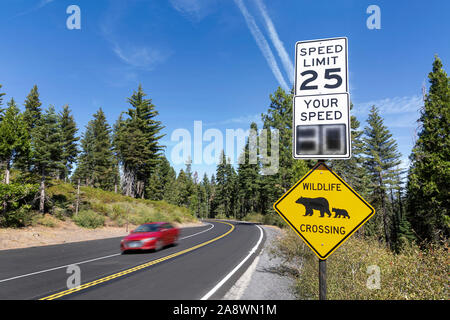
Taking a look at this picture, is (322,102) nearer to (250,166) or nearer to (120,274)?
(120,274)

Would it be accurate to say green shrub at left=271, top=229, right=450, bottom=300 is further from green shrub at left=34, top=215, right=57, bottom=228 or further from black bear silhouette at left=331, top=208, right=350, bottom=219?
green shrub at left=34, top=215, right=57, bottom=228

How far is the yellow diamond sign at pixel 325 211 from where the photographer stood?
336 centimetres

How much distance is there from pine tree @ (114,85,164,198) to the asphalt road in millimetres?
27715

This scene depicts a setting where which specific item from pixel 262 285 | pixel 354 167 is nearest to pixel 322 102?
pixel 262 285

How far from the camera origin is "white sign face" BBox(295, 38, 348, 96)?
3625mm

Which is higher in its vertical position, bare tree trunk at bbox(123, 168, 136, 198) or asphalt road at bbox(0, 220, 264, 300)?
bare tree trunk at bbox(123, 168, 136, 198)

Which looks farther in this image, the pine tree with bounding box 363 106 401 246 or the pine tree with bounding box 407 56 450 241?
the pine tree with bounding box 363 106 401 246

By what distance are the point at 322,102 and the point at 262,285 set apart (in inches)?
203

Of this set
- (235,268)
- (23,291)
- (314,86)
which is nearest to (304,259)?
(235,268)

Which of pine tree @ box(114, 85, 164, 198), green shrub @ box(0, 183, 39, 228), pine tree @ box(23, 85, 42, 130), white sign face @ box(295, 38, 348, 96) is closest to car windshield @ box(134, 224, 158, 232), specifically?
green shrub @ box(0, 183, 39, 228)

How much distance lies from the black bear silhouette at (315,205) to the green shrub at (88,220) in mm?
22103

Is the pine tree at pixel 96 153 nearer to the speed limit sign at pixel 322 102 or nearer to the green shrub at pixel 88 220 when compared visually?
the green shrub at pixel 88 220

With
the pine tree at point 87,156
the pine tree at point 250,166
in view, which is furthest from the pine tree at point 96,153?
the pine tree at point 250,166
